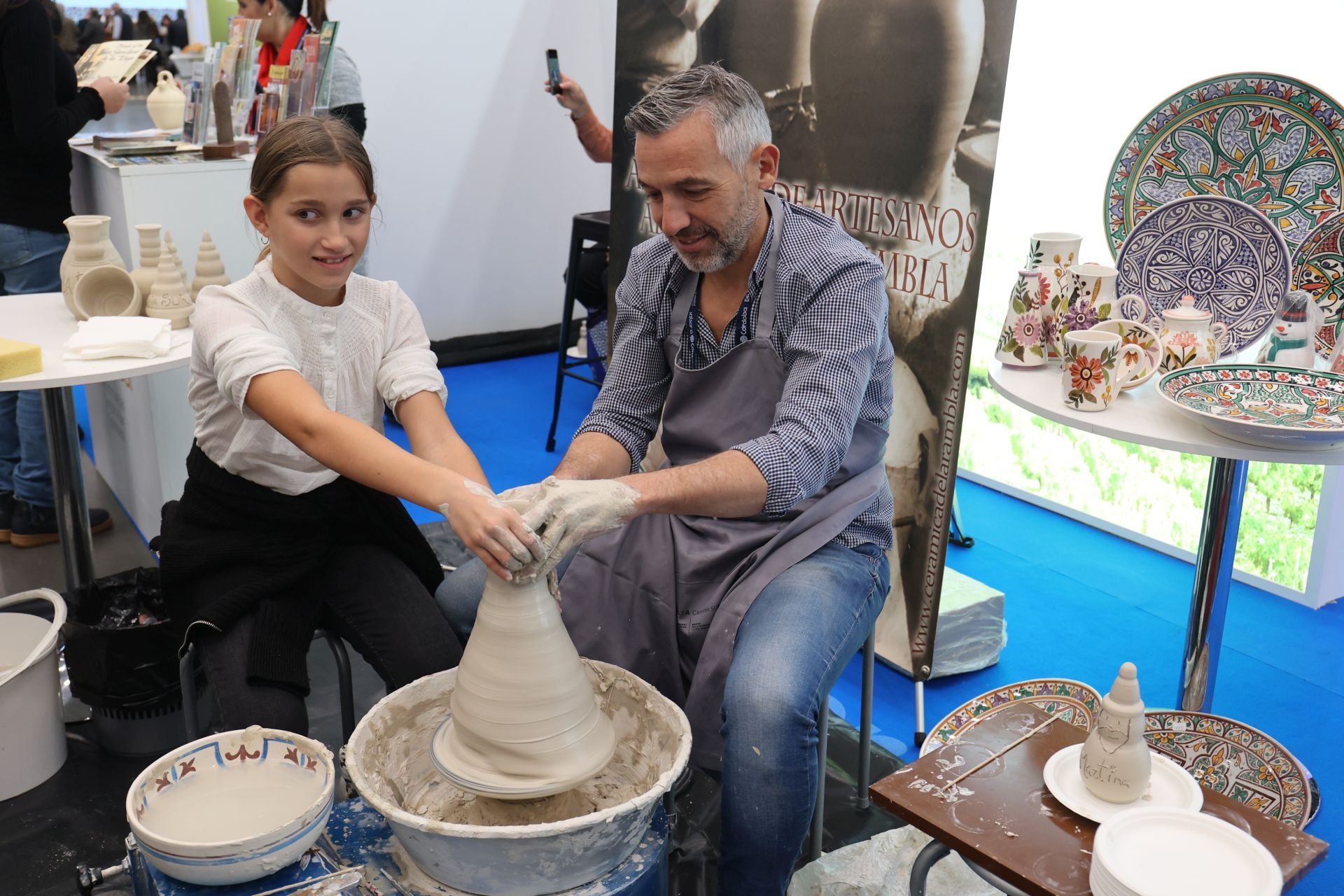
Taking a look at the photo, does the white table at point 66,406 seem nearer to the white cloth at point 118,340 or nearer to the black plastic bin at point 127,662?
the white cloth at point 118,340

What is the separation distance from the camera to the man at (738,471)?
1.67 m

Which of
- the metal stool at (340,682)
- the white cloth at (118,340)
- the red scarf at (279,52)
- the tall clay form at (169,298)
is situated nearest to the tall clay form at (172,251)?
the tall clay form at (169,298)

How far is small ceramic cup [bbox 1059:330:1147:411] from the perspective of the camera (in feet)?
6.72

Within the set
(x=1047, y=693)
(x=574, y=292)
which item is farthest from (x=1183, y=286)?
(x=574, y=292)

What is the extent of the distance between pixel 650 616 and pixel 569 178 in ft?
14.6

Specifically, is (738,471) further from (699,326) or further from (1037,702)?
(1037,702)

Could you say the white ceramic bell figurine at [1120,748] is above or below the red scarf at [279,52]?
below

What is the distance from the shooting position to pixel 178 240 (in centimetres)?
379

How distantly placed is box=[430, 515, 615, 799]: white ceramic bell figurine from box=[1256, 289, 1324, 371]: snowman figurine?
1.52m

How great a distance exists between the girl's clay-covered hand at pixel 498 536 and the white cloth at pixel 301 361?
0.53 meters

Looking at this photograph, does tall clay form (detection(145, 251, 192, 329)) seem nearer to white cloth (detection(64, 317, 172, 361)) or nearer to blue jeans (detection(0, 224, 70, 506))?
white cloth (detection(64, 317, 172, 361))

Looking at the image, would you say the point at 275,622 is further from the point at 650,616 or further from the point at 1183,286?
the point at 1183,286

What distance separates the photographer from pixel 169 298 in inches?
111

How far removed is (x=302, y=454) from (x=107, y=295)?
1327 mm
